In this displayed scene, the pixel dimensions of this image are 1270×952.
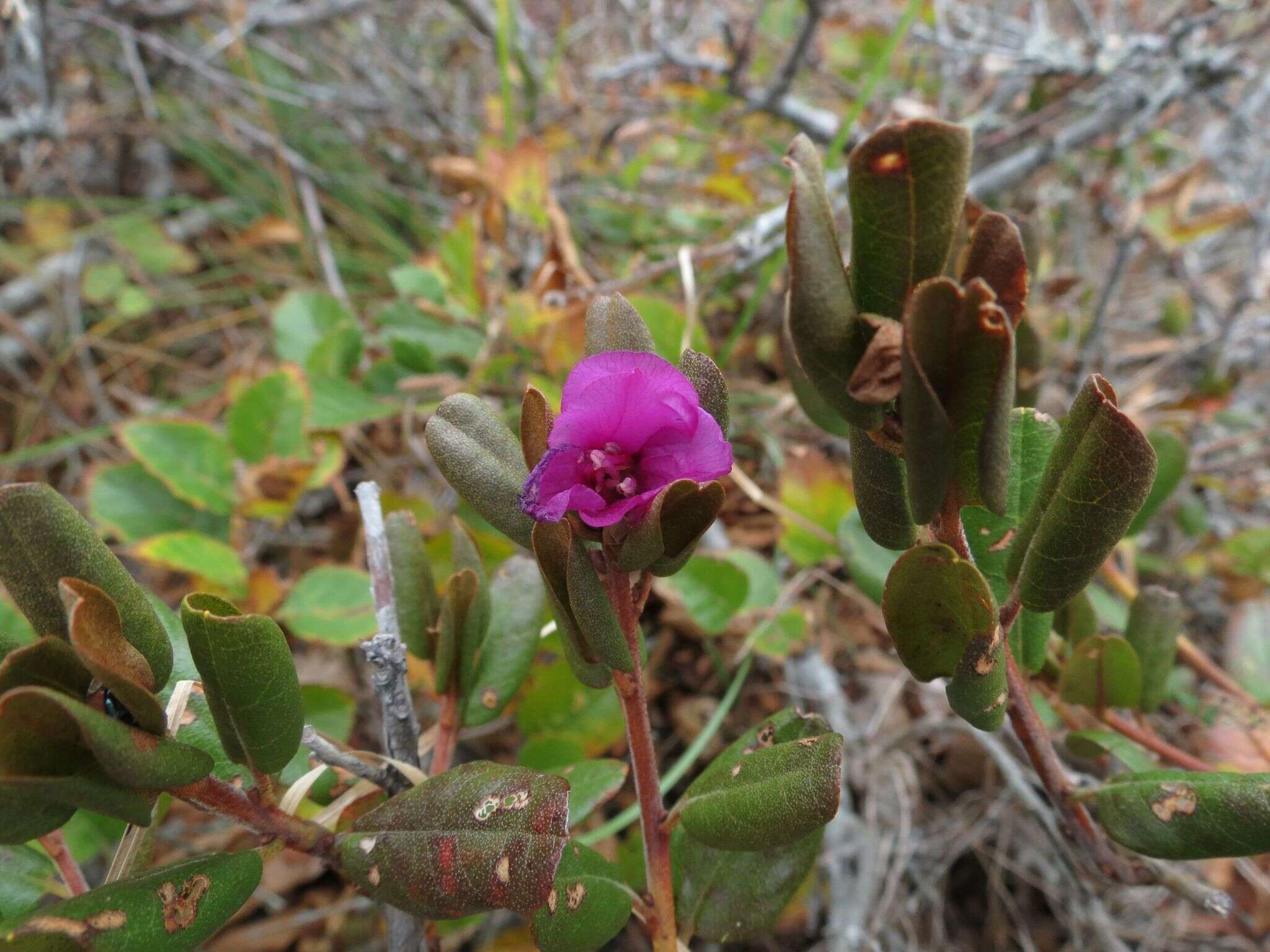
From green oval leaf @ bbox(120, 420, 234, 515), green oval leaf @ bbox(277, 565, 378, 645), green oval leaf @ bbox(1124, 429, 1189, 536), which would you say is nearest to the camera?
green oval leaf @ bbox(1124, 429, 1189, 536)

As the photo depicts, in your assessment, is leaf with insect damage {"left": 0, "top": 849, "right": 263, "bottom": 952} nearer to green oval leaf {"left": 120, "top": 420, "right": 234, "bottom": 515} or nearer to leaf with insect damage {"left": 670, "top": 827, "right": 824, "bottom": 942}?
leaf with insect damage {"left": 670, "top": 827, "right": 824, "bottom": 942}

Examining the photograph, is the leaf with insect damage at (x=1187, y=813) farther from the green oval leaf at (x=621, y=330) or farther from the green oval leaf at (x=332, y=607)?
the green oval leaf at (x=332, y=607)

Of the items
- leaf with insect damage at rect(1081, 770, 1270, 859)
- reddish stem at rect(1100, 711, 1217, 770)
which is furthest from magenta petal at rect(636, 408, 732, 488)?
reddish stem at rect(1100, 711, 1217, 770)

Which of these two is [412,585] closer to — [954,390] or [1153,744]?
[954,390]

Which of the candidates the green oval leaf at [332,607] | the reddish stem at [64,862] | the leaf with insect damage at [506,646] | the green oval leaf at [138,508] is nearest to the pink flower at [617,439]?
the leaf with insect damage at [506,646]

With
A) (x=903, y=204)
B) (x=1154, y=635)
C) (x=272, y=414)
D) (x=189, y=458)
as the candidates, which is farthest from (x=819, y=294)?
(x=189, y=458)

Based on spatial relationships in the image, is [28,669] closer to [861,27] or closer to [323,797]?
[323,797]
